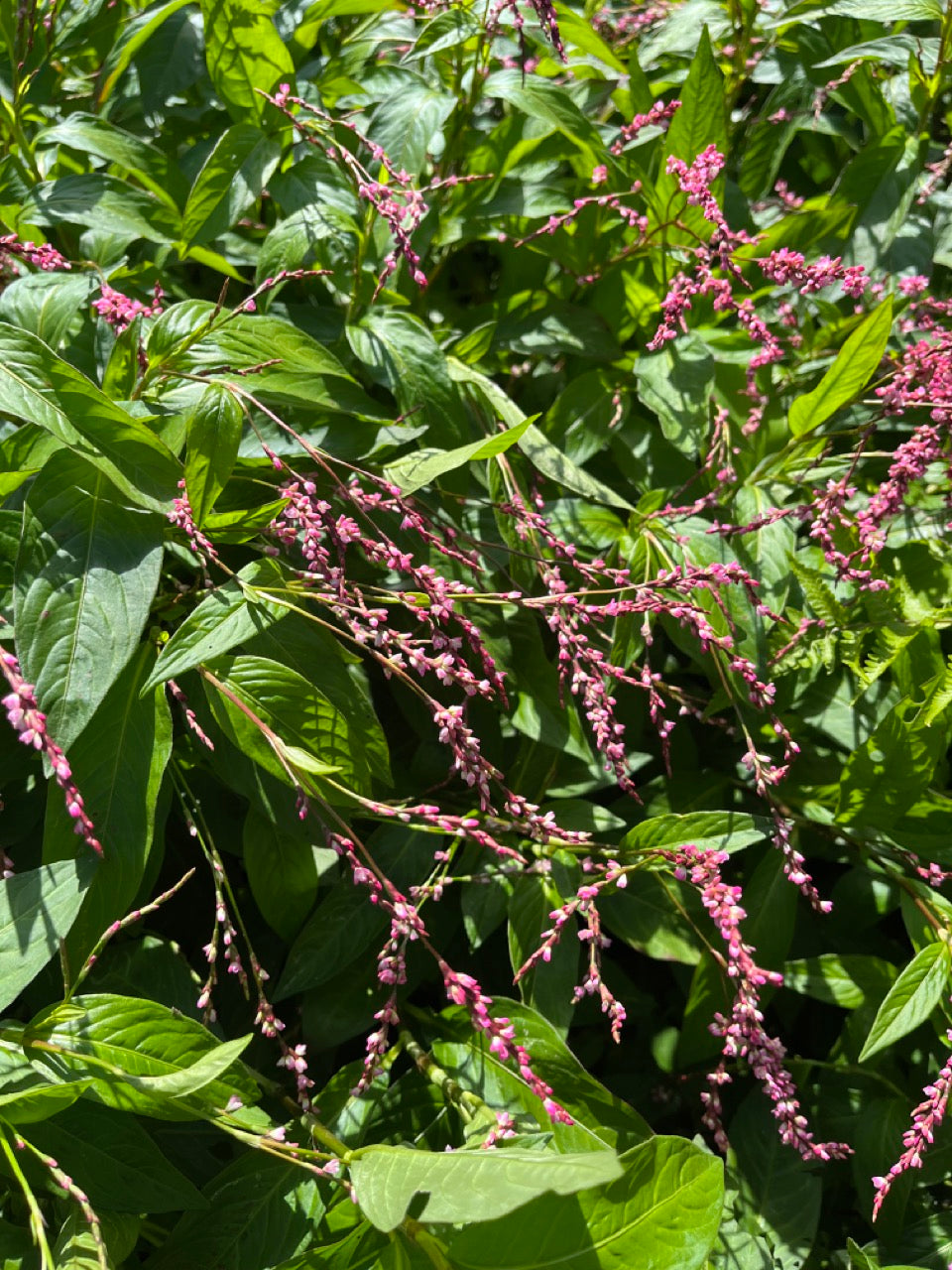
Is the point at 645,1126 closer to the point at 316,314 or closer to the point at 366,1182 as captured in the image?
the point at 366,1182

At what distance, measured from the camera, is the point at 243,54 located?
1572mm

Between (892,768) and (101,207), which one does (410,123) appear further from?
(892,768)

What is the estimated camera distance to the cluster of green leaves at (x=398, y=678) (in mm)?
1127

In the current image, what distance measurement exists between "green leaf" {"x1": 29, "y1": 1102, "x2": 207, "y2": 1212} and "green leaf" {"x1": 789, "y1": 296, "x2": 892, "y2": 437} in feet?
3.84

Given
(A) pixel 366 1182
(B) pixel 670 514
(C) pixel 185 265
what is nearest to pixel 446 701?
(B) pixel 670 514

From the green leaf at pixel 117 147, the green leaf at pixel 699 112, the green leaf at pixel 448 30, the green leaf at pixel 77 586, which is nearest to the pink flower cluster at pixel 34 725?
the green leaf at pixel 77 586

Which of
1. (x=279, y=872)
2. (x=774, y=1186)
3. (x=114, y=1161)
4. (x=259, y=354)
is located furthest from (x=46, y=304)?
(x=774, y=1186)

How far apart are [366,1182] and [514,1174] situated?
17 cm

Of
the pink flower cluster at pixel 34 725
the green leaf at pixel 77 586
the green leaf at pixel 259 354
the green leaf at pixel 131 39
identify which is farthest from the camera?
the green leaf at pixel 131 39

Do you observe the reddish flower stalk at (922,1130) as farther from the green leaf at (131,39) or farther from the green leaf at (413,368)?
the green leaf at (131,39)

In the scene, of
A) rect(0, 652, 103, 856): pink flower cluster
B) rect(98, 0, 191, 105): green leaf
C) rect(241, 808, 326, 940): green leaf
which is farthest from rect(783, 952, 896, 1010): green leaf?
rect(98, 0, 191, 105): green leaf

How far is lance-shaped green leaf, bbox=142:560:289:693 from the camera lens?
43.3 inches

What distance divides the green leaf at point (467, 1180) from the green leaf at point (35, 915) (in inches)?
13.5

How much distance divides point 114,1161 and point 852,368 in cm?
124
